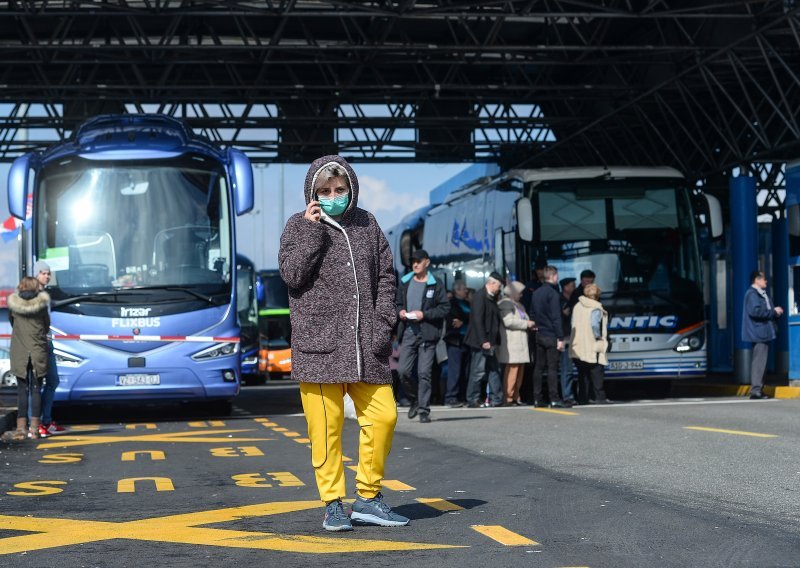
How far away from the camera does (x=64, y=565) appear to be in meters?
6.53

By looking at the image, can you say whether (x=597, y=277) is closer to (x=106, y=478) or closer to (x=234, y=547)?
(x=106, y=478)

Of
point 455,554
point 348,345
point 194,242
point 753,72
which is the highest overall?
point 753,72

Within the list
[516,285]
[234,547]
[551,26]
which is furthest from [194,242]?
[551,26]

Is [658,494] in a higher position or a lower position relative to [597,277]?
lower

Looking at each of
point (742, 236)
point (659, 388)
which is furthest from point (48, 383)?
point (742, 236)

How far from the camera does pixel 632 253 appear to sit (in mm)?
21938

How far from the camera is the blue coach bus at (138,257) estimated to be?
17672 mm

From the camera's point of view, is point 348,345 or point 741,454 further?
point 741,454

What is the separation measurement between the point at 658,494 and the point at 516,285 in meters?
12.6

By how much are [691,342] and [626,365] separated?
106cm

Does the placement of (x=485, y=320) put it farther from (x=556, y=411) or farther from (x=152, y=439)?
(x=152, y=439)

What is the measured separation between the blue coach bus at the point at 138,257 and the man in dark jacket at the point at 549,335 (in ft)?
14.4

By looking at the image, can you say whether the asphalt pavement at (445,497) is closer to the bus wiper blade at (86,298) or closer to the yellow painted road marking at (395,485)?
the yellow painted road marking at (395,485)

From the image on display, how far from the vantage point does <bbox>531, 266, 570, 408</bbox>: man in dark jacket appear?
19.8 meters
